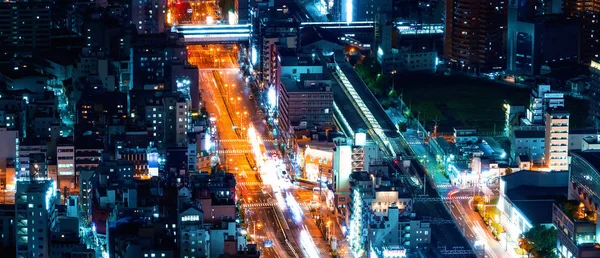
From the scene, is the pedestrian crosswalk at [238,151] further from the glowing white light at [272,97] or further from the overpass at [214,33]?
the overpass at [214,33]

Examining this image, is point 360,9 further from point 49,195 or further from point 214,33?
point 49,195

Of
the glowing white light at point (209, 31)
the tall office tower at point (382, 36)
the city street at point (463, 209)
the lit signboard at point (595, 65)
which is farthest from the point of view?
the glowing white light at point (209, 31)

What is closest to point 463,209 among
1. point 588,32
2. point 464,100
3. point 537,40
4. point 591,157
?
point 591,157

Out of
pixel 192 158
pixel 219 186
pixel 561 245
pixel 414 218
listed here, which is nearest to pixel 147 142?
pixel 192 158

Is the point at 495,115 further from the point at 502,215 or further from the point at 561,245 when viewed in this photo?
the point at 561,245

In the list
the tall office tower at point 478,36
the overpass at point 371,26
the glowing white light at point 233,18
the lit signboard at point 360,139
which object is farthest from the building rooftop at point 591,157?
the glowing white light at point 233,18

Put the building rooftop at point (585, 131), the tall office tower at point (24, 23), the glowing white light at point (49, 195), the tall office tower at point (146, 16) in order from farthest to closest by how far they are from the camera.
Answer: the tall office tower at point (146, 16), the tall office tower at point (24, 23), the building rooftop at point (585, 131), the glowing white light at point (49, 195)
